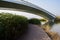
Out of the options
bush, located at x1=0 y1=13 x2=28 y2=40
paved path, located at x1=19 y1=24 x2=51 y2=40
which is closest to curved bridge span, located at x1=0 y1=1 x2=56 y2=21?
paved path, located at x1=19 y1=24 x2=51 y2=40

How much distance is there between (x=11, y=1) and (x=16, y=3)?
0.53 metres

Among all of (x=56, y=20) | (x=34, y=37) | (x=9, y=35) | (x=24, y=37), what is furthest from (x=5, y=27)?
(x=56, y=20)

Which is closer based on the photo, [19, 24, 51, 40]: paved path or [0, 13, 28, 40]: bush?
[0, 13, 28, 40]: bush

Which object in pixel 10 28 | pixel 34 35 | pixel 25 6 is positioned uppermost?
pixel 10 28

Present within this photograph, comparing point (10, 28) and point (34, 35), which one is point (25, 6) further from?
point (10, 28)

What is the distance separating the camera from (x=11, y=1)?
35.0 ft

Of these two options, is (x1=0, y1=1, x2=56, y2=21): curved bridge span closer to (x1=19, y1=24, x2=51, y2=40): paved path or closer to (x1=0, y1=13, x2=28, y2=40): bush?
(x1=19, y1=24, x2=51, y2=40): paved path

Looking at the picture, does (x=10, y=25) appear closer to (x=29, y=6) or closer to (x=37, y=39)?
(x=37, y=39)

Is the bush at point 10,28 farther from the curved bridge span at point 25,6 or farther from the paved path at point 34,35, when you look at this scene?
the curved bridge span at point 25,6

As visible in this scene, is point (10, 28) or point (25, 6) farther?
point (25, 6)

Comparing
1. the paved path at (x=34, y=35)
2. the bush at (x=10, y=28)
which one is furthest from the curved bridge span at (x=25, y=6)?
the bush at (x=10, y=28)

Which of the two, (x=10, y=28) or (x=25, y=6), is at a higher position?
(x=10, y=28)

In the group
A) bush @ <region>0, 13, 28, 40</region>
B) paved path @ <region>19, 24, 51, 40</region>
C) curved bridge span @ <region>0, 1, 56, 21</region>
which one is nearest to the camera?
bush @ <region>0, 13, 28, 40</region>

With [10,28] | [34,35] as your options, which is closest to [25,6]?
[34,35]
